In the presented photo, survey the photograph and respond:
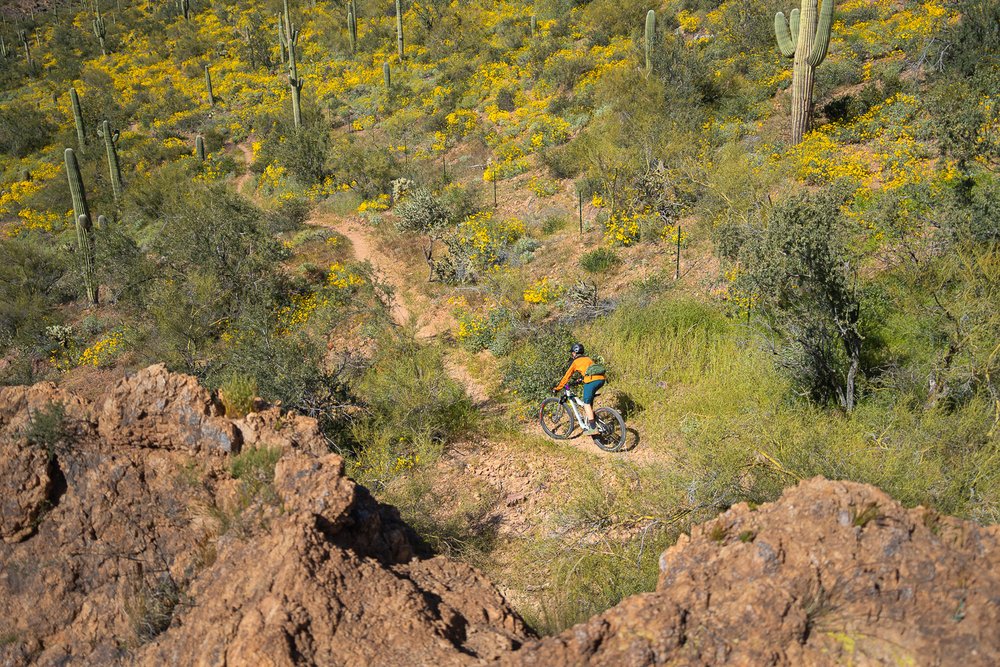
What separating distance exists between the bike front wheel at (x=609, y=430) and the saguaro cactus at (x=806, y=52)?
1062cm

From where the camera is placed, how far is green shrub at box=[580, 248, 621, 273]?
13.2 m

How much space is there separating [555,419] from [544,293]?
4290 millimetres

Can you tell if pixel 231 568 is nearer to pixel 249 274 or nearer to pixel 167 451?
pixel 167 451

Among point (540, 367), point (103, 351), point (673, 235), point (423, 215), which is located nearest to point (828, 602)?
point (540, 367)

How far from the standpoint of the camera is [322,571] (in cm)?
361

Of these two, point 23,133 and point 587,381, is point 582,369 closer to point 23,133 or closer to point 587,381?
point 587,381

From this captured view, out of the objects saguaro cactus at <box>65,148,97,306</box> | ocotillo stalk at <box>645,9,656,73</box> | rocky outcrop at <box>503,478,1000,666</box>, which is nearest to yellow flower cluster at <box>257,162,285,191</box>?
saguaro cactus at <box>65,148,97,306</box>

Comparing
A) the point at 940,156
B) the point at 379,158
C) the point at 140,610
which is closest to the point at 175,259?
the point at 379,158

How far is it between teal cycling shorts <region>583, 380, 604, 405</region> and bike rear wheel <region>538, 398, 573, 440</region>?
573mm

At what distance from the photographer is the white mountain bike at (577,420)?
8.23 metres

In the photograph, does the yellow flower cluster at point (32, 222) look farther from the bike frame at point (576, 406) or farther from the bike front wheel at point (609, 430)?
the bike front wheel at point (609, 430)

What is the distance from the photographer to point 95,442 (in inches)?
193

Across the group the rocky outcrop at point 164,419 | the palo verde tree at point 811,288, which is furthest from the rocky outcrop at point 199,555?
the palo verde tree at point 811,288

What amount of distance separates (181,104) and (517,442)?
3145cm
